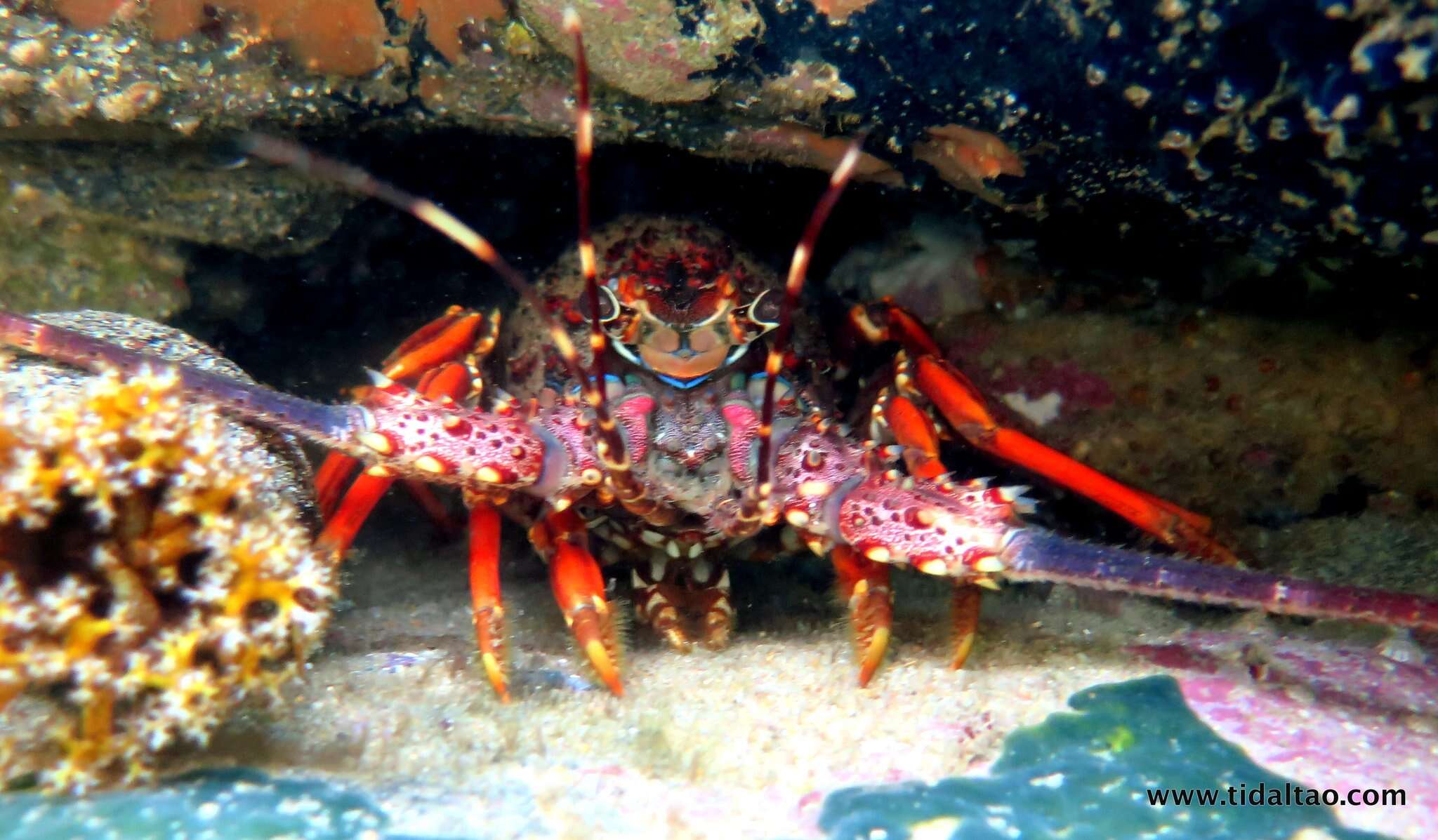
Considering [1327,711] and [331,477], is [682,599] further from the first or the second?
[1327,711]

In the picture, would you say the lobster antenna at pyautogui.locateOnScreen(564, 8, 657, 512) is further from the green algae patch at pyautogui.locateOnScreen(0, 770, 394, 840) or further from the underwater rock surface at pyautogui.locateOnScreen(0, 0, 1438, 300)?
the green algae patch at pyautogui.locateOnScreen(0, 770, 394, 840)

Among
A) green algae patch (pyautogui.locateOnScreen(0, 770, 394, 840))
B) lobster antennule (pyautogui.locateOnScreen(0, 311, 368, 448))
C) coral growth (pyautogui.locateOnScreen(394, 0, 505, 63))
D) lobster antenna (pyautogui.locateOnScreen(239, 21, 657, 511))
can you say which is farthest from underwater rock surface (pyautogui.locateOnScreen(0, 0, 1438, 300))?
green algae patch (pyautogui.locateOnScreen(0, 770, 394, 840))

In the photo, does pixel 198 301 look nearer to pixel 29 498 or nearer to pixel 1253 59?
pixel 29 498

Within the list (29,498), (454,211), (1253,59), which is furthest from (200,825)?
(454,211)

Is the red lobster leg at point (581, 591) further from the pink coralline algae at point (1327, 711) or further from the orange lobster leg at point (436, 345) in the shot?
the pink coralline algae at point (1327, 711)

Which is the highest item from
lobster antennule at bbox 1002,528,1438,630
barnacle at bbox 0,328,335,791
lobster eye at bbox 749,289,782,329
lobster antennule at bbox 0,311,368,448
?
lobster eye at bbox 749,289,782,329

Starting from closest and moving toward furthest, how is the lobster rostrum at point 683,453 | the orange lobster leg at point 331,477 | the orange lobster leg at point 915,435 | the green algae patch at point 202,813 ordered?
1. the green algae patch at point 202,813
2. the lobster rostrum at point 683,453
3. the orange lobster leg at point 915,435
4. the orange lobster leg at point 331,477

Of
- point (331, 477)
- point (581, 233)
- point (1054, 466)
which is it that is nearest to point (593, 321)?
point (581, 233)

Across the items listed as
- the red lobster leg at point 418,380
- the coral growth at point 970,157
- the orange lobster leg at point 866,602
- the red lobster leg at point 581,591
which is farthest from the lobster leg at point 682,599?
the coral growth at point 970,157
